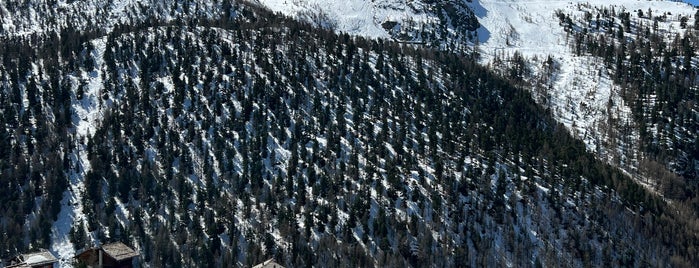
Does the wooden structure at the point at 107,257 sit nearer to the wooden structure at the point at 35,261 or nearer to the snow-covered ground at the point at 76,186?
the wooden structure at the point at 35,261

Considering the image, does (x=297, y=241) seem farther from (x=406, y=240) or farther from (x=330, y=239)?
(x=406, y=240)

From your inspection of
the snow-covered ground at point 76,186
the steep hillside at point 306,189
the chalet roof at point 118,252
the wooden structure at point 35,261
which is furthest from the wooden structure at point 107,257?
the steep hillside at point 306,189

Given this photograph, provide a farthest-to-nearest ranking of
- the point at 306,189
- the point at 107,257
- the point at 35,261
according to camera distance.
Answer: the point at 306,189
the point at 107,257
the point at 35,261

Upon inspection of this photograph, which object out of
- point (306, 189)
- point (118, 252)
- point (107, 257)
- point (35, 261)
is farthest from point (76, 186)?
point (35, 261)

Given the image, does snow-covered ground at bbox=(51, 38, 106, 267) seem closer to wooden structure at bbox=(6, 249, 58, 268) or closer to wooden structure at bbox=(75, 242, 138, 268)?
wooden structure at bbox=(75, 242, 138, 268)

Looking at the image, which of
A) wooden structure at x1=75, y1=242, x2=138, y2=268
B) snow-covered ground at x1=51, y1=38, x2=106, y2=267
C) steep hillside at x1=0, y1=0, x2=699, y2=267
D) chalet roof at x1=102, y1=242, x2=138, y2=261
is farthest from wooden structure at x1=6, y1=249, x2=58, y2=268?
steep hillside at x1=0, y1=0, x2=699, y2=267

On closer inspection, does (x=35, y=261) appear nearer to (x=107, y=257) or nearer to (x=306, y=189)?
(x=107, y=257)
